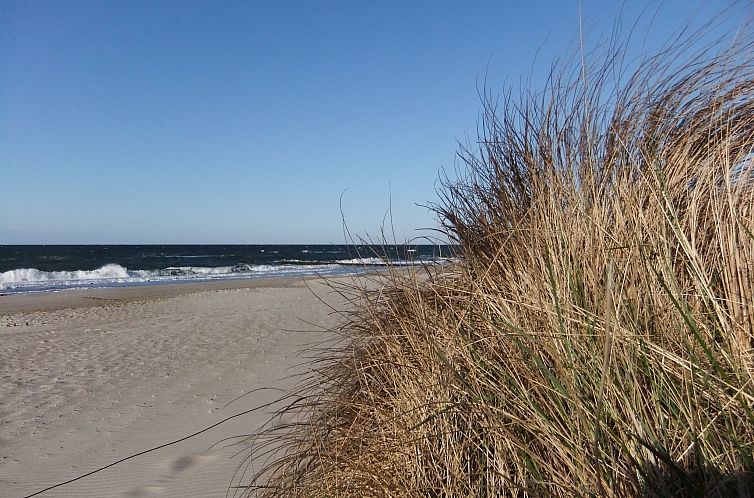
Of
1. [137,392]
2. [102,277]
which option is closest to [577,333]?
[137,392]

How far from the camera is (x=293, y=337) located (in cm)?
1001

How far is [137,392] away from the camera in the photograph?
6.61 metres

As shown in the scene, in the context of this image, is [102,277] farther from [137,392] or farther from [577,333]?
[577,333]

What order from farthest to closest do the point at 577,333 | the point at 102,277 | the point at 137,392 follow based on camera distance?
the point at 102,277, the point at 137,392, the point at 577,333

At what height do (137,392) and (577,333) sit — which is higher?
(577,333)

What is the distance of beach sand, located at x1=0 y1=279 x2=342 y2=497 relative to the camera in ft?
13.3

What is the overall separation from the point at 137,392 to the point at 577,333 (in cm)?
628

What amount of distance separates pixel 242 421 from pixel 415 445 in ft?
10.8

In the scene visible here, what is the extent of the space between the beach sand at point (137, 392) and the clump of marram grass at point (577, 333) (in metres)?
0.54

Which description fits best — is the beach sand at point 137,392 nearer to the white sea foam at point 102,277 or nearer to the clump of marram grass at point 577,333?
the clump of marram grass at point 577,333

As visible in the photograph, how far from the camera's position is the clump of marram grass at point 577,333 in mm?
1382

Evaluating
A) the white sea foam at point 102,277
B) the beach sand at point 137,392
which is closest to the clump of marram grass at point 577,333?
the beach sand at point 137,392

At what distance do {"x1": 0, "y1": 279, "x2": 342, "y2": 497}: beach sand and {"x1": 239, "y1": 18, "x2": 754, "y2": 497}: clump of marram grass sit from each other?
1.76 ft

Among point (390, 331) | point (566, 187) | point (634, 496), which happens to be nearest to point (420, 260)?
point (390, 331)
